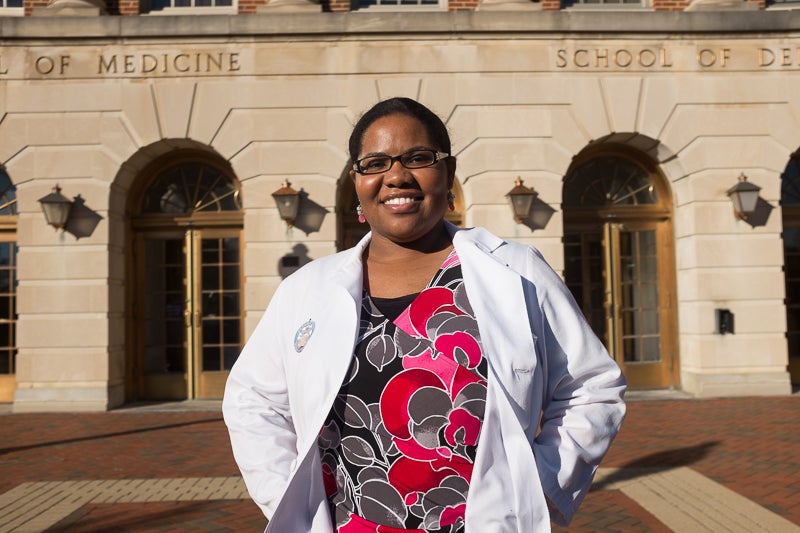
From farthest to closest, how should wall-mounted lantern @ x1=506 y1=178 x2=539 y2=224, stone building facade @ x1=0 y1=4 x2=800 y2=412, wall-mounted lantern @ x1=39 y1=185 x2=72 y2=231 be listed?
stone building facade @ x1=0 y1=4 x2=800 y2=412 → wall-mounted lantern @ x1=506 y1=178 x2=539 y2=224 → wall-mounted lantern @ x1=39 y1=185 x2=72 y2=231

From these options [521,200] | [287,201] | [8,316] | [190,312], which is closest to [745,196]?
[521,200]

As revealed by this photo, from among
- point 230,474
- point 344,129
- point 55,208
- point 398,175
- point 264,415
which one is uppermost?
point 344,129

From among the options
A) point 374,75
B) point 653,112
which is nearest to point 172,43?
point 374,75

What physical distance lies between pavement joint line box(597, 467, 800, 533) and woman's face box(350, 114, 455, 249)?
377cm

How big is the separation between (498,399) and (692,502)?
4.35 metres

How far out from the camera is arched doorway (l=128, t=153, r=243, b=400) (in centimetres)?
1089

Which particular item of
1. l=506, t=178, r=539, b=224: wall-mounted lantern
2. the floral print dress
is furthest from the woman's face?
l=506, t=178, r=539, b=224: wall-mounted lantern

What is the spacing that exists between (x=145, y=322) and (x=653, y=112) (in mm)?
8323

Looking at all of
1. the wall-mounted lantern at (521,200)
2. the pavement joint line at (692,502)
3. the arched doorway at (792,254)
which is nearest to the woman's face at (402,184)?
the pavement joint line at (692,502)

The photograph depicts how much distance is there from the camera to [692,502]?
5.29 metres

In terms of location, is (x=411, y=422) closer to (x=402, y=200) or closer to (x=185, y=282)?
(x=402, y=200)

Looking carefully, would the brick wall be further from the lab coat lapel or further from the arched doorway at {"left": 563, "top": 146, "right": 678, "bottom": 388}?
the lab coat lapel

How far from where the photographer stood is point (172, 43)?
10438 mm

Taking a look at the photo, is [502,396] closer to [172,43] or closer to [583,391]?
[583,391]
